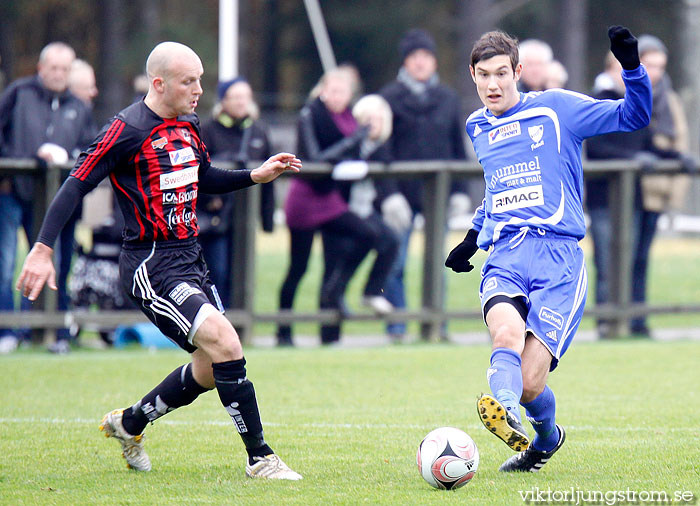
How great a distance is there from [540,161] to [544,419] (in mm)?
1235

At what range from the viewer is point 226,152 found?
11.2m

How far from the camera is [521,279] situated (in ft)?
18.3

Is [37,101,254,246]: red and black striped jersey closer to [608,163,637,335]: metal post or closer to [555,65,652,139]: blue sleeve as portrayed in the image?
[555,65,652,139]: blue sleeve

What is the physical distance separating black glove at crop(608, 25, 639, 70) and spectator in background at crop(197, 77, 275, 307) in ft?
19.7

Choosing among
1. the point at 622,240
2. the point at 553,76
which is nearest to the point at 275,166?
the point at 553,76

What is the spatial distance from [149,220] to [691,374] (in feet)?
17.6

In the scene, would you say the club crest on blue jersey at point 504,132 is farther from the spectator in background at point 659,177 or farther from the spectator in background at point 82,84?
the spectator in background at point 82,84

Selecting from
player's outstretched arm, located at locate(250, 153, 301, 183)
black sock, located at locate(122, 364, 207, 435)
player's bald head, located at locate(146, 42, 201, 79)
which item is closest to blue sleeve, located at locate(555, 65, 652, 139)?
player's outstretched arm, located at locate(250, 153, 301, 183)

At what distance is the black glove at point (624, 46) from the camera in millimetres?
5277

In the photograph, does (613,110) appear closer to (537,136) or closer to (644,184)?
(537,136)

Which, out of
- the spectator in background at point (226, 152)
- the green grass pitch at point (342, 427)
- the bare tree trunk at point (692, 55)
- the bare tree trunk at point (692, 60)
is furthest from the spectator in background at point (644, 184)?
the bare tree trunk at point (692, 55)

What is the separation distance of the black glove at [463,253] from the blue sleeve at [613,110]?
0.78 m

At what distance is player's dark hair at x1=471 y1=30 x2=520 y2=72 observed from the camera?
569 centimetres

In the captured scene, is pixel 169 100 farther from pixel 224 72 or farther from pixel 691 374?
pixel 224 72
